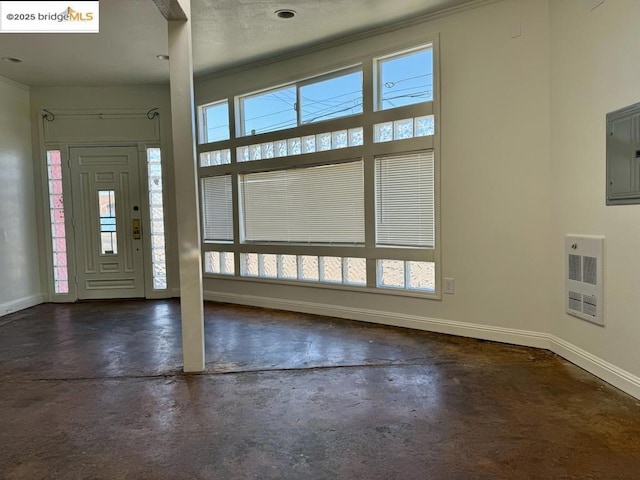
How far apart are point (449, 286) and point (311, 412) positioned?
195cm

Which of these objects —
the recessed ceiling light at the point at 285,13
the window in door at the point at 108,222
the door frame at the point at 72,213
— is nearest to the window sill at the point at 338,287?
the door frame at the point at 72,213

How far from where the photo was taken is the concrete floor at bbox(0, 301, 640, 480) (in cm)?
187

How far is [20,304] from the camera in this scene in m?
5.23

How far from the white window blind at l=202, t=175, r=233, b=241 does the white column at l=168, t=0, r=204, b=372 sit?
2.34 metres

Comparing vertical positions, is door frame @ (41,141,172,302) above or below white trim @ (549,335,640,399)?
above

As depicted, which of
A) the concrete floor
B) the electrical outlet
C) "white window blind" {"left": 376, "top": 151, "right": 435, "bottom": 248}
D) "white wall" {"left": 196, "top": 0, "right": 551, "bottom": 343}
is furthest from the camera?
"white window blind" {"left": 376, "top": 151, "right": 435, "bottom": 248}

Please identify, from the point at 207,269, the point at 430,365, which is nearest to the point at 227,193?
the point at 207,269

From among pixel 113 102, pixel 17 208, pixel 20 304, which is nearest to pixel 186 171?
pixel 113 102

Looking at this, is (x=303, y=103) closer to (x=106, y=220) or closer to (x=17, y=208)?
(x=106, y=220)

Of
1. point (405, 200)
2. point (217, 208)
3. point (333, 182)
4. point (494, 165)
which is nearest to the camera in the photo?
point (494, 165)

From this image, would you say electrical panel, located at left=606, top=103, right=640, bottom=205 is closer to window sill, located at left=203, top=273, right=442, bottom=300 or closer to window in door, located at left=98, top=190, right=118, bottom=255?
window sill, located at left=203, top=273, right=442, bottom=300

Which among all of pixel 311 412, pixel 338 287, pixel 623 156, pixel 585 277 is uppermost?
pixel 623 156

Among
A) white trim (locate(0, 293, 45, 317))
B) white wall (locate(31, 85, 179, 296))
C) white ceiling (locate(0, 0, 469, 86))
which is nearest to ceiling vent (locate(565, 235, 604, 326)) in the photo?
white ceiling (locate(0, 0, 469, 86))

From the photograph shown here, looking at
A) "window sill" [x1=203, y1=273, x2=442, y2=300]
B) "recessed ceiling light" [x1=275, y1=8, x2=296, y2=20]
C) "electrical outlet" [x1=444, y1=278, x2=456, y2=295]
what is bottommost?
"window sill" [x1=203, y1=273, x2=442, y2=300]
